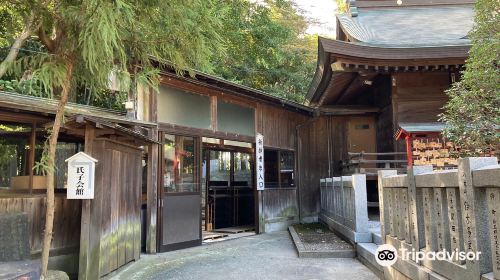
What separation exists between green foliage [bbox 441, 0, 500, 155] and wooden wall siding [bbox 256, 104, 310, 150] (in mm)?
5618

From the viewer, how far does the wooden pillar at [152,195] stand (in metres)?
8.00

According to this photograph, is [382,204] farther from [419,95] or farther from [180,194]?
[419,95]

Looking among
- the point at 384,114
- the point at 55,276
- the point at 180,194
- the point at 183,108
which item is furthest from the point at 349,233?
the point at 55,276

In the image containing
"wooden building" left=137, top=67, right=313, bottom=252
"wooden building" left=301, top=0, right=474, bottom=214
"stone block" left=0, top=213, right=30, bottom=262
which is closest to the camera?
"stone block" left=0, top=213, right=30, bottom=262

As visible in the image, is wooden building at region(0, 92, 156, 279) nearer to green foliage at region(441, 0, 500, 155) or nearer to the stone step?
the stone step

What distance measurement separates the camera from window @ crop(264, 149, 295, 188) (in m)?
12.3

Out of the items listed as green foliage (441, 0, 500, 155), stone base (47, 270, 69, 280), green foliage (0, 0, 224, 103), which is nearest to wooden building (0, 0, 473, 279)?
stone base (47, 270, 69, 280)

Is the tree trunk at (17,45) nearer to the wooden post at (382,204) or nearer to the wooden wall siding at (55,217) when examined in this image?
the wooden wall siding at (55,217)

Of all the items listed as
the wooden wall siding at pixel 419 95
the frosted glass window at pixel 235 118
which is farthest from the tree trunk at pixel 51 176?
the wooden wall siding at pixel 419 95

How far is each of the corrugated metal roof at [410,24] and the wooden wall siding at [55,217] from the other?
828cm

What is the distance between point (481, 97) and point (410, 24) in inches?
299

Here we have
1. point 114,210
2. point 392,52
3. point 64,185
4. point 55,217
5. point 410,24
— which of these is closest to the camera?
point 55,217

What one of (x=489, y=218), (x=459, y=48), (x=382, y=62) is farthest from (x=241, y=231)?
(x=489, y=218)

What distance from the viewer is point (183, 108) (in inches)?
355
